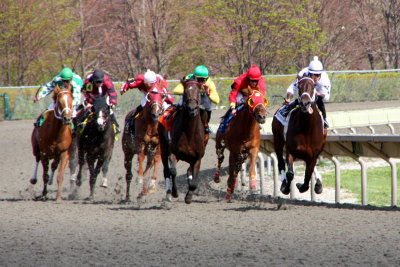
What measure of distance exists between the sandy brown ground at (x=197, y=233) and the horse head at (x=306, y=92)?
121 cm

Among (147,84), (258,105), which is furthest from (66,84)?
(258,105)

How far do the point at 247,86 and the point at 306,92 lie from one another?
156 centimetres

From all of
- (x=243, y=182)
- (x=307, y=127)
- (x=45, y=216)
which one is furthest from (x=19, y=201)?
(x=307, y=127)

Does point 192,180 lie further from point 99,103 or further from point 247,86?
point 99,103

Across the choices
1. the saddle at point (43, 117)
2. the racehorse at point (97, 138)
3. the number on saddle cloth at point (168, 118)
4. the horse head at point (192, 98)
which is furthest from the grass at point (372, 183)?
the saddle at point (43, 117)

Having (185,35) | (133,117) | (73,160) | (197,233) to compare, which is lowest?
(197,233)

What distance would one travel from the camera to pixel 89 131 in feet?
38.9

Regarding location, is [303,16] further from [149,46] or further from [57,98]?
[57,98]

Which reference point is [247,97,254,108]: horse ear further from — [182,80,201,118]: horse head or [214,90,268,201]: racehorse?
[182,80,201,118]: horse head

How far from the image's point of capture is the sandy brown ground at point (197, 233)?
21.1 feet

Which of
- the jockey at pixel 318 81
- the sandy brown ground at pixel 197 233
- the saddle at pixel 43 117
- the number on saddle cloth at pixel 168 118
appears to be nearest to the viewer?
the sandy brown ground at pixel 197 233

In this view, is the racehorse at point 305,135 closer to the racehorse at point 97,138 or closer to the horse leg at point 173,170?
the horse leg at point 173,170

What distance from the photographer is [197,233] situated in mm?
7840

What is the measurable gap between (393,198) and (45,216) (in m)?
4.07
